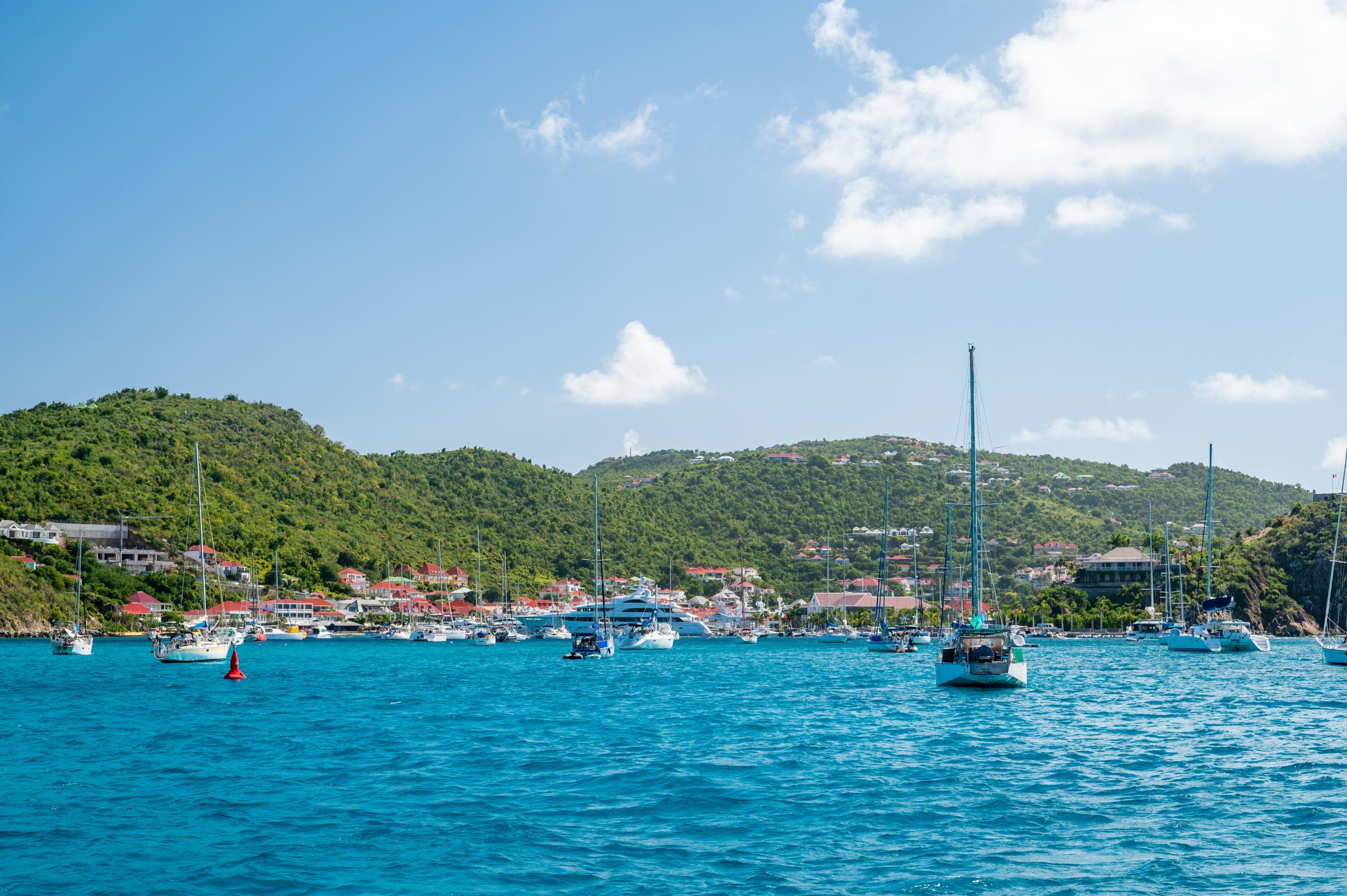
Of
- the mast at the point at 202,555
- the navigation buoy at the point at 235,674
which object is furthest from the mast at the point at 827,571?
the navigation buoy at the point at 235,674

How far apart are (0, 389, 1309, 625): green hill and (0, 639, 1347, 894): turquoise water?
94639mm

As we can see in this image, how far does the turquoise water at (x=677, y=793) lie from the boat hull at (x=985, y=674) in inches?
27.0

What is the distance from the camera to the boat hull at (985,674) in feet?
120

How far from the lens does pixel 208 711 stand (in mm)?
33906

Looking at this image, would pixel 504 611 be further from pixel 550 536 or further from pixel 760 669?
pixel 760 669

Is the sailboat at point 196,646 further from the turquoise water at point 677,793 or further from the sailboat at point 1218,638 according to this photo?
the sailboat at point 1218,638

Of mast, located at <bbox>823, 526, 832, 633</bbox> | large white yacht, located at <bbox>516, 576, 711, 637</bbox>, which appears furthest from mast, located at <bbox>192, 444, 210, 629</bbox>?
mast, located at <bbox>823, 526, 832, 633</bbox>

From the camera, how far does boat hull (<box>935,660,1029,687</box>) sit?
36.7 meters

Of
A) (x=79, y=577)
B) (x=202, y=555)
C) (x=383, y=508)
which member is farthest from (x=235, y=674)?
(x=383, y=508)

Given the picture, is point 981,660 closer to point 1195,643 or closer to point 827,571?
point 1195,643

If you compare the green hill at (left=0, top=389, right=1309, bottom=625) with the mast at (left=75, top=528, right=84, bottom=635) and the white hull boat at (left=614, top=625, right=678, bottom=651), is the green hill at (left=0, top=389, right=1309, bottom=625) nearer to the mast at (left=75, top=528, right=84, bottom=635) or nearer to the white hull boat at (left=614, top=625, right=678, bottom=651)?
the mast at (left=75, top=528, right=84, bottom=635)

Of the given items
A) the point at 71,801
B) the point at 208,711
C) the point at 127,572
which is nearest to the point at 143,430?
the point at 127,572

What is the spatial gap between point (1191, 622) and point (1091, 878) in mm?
108979

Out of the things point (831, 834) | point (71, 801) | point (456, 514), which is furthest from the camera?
point (456, 514)
